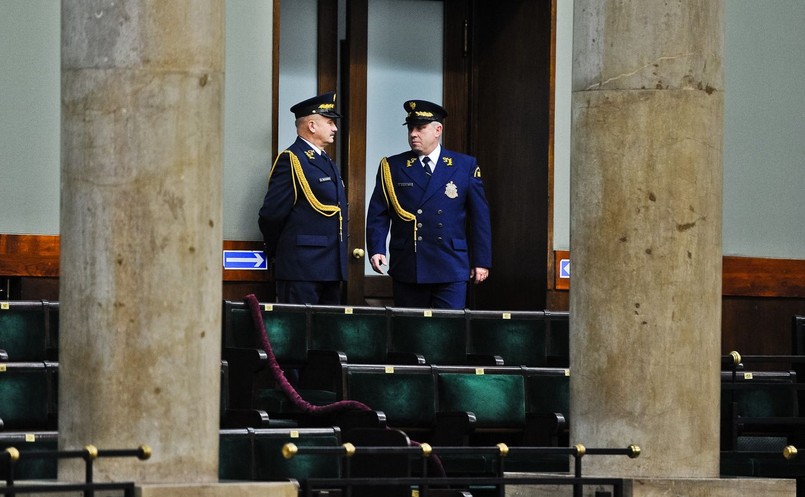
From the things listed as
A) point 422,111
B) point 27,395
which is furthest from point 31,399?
point 422,111

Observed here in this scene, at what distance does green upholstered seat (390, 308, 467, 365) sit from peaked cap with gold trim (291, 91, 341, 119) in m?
1.44

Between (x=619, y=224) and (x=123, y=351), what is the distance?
6.88ft

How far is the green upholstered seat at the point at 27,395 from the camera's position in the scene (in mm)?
7617

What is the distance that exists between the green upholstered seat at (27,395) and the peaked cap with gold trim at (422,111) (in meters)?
3.73

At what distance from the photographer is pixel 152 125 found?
5719mm

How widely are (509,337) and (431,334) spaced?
0.49 meters

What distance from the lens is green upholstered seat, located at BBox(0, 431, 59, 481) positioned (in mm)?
6383

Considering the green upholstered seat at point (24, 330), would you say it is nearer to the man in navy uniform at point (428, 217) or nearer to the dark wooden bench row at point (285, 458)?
the dark wooden bench row at point (285, 458)

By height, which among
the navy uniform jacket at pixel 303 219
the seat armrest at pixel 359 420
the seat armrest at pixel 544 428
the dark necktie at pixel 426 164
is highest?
the dark necktie at pixel 426 164

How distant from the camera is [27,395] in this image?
764cm

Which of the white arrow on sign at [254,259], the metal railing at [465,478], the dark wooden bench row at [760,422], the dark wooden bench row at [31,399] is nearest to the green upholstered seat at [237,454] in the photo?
the metal railing at [465,478]

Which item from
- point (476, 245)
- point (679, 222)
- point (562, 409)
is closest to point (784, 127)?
point (476, 245)

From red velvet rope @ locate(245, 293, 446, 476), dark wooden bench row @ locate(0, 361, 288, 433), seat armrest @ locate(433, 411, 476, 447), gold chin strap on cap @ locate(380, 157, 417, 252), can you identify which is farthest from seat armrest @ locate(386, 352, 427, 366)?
dark wooden bench row @ locate(0, 361, 288, 433)

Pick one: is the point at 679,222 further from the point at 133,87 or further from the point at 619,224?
the point at 133,87
